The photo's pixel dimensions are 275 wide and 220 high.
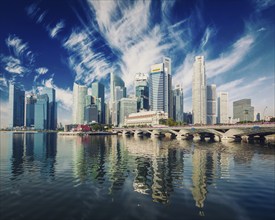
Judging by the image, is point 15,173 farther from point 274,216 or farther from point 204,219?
point 274,216

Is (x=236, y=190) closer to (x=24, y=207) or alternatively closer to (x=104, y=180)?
(x=104, y=180)

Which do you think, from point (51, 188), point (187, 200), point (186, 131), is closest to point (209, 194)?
point (187, 200)

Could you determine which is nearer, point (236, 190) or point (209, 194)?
point (209, 194)

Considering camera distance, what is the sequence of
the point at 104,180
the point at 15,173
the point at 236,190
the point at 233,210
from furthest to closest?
the point at 15,173 → the point at 104,180 → the point at 236,190 → the point at 233,210

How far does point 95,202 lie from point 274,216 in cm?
1987

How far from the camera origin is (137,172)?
43.5 meters

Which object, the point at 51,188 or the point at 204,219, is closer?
the point at 204,219

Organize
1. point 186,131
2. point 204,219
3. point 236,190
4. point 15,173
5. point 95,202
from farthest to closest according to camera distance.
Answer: point 186,131 < point 15,173 < point 236,190 < point 95,202 < point 204,219

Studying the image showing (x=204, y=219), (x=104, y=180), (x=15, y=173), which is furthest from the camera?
(x=15, y=173)

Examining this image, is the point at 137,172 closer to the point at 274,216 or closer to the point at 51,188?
the point at 51,188

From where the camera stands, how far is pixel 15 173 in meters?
42.4

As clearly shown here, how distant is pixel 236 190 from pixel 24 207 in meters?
28.0

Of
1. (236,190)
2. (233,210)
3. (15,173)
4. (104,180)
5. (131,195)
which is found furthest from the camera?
(15,173)

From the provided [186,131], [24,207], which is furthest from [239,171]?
[186,131]
